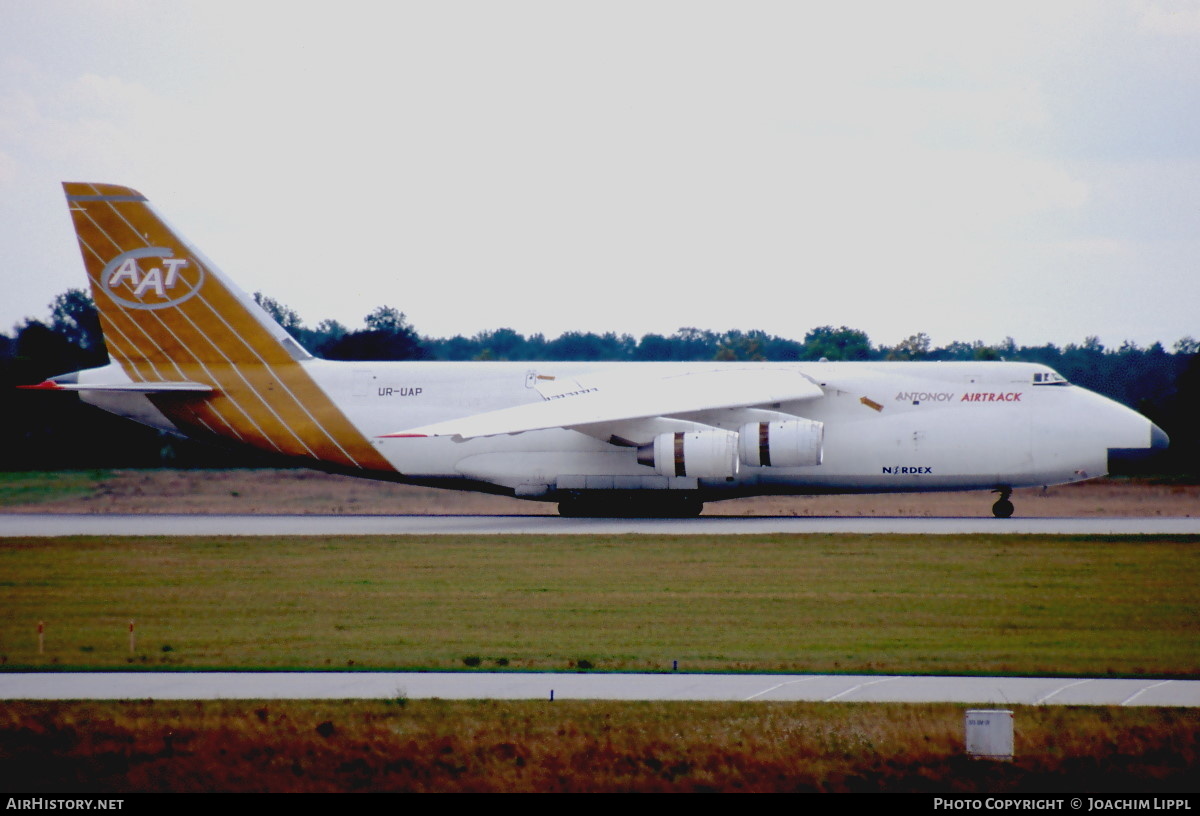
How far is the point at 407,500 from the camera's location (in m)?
33.1

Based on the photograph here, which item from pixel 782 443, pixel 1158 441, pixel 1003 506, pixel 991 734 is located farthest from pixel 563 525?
pixel 991 734

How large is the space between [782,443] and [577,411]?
4.24 meters

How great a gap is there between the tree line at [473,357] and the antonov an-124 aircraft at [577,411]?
2.39 metres

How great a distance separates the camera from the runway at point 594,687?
1199cm

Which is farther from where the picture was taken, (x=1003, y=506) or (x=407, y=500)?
(x=407, y=500)

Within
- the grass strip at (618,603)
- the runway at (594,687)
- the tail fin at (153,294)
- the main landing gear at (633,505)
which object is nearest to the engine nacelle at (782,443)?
the main landing gear at (633,505)

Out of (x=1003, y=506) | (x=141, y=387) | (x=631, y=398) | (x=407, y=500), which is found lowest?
(x=1003, y=506)

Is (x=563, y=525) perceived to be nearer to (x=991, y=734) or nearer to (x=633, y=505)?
(x=633, y=505)

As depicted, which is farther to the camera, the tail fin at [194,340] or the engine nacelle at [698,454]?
the tail fin at [194,340]

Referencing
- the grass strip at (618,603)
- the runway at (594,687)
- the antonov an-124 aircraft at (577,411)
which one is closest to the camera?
the runway at (594,687)

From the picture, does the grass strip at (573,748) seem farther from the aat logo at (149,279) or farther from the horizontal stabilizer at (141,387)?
the aat logo at (149,279)

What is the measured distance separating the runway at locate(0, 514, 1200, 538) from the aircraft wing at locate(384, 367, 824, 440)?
211 cm

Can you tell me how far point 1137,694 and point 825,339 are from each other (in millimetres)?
43448

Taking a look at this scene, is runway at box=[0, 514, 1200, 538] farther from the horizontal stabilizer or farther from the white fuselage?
the horizontal stabilizer
